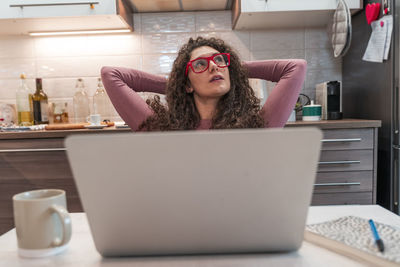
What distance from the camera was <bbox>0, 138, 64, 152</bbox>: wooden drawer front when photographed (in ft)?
6.49

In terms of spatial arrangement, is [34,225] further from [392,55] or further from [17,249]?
[392,55]

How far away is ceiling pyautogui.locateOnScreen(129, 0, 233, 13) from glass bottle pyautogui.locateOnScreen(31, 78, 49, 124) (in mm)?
830

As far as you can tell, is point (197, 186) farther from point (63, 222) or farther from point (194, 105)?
point (194, 105)

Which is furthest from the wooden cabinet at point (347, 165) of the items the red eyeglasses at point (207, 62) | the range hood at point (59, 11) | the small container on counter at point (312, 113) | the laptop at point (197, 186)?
the laptop at point (197, 186)

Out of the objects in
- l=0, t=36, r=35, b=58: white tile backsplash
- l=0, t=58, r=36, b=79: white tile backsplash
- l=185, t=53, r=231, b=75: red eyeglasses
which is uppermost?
l=0, t=36, r=35, b=58: white tile backsplash

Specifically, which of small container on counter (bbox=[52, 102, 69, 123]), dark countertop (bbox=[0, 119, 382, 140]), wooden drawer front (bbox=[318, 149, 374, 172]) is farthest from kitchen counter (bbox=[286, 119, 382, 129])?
small container on counter (bbox=[52, 102, 69, 123])

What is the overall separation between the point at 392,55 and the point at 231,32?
104cm

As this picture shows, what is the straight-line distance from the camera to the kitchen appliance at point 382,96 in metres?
1.82

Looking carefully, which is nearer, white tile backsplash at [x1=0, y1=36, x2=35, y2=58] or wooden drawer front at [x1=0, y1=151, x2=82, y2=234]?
wooden drawer front at [x1=0, y1=151, x2=82, y2=234]

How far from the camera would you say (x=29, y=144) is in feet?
6.50

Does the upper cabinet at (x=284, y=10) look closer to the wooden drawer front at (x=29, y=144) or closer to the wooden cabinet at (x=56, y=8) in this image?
the wooden cabinet at (x=56, y=8)

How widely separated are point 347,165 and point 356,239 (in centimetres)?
158

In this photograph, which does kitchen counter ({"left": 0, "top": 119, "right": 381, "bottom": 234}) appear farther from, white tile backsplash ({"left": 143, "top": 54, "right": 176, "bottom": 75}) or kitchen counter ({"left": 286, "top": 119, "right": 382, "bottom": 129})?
white tile backsplash ({"left": 143, "top": 54, "right": 176, "bottom": 75})

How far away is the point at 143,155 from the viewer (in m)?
0.41
